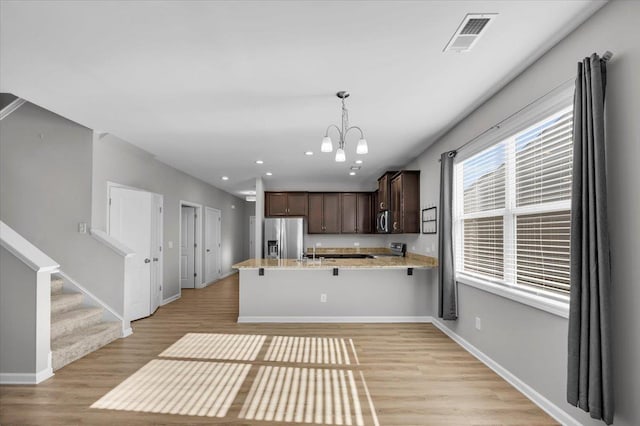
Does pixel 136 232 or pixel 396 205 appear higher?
pixel 396 205

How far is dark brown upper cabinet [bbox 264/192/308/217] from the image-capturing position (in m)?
8.31

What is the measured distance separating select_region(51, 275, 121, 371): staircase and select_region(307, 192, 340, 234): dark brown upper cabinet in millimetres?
4737

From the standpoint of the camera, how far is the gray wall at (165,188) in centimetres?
461

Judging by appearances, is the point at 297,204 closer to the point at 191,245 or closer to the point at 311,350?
the point at 191,245

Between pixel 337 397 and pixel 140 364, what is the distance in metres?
2.03

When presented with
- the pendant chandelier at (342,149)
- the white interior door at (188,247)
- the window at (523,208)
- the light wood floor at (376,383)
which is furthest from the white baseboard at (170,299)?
the window at (523,208)

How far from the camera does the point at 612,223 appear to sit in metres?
1.99

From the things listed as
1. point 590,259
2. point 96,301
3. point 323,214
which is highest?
point 323,214

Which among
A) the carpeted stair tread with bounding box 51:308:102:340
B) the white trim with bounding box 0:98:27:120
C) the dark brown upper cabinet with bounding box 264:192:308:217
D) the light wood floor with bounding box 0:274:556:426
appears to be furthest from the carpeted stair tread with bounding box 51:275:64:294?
the dark brown upper cabinet with bounding box 264:192:308:217

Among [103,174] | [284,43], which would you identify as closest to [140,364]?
[103,174]

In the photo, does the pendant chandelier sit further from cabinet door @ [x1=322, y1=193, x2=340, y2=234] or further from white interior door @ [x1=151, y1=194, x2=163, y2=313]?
cabinet door @ [x1=322, y1=193, x2=340, y2=234]

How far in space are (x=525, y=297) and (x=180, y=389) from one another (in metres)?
2.88

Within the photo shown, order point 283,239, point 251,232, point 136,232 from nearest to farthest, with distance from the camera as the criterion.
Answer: point 136,232
point 283,239
point 251,232

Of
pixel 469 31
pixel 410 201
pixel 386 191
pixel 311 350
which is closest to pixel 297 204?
pixel 386 191
